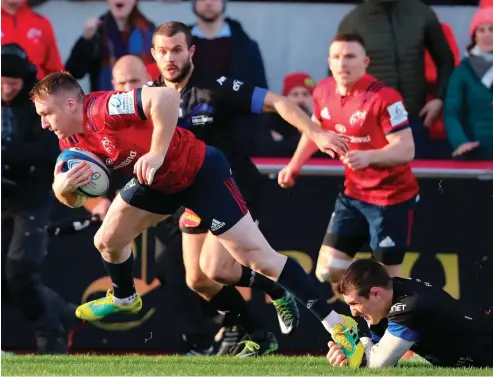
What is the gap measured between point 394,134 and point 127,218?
1.95 meters

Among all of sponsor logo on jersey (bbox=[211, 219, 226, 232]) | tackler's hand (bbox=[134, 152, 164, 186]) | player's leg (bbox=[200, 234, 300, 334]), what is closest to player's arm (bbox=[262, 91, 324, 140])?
sponsor logo on jersey (bbox=[211, 219, 226, 232])

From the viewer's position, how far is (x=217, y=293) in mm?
8805

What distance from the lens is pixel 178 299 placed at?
9.72m

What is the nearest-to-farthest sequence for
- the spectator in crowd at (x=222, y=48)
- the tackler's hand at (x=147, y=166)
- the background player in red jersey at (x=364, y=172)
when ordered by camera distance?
the tackler's hand at (x=147, y=166) → the background player in red jersey at (x=364, y=172) → the spectator in crowd at (x=222, y=48)

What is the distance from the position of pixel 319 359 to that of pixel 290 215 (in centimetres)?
169

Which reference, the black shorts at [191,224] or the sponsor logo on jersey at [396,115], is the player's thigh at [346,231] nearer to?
the sponsor logo on jersey at [396,115]

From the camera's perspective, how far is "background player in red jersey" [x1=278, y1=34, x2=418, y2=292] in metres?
8.51

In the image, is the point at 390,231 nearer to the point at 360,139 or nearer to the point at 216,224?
the point at 360,139

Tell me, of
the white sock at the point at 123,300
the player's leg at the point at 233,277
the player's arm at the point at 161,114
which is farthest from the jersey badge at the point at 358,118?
the white sock at the point at 123,300

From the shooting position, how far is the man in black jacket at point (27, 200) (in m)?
9.45

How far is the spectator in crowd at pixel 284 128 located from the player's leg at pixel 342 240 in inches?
36.1

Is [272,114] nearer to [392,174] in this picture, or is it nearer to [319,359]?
[392,174]

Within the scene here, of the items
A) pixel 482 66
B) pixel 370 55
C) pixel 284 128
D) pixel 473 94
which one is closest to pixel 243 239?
pixel 284 128

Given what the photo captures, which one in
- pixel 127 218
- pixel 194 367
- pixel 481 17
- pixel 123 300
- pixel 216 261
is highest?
pixel 481 17
